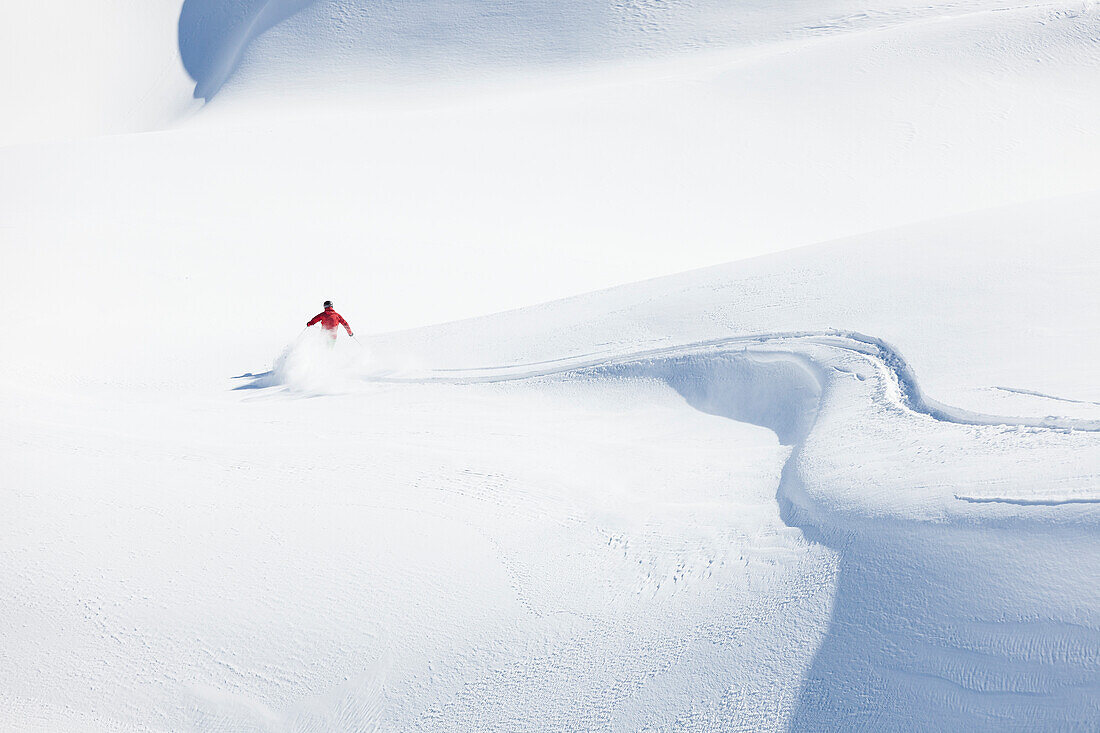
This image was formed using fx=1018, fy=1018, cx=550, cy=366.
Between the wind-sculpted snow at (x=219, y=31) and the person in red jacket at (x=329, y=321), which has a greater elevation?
the wind-sculpted snow at (x=219, y=31)

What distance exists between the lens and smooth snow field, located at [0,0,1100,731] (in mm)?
4402

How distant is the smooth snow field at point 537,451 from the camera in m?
4.40

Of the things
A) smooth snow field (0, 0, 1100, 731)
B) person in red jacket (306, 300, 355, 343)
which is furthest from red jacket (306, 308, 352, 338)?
smooth snow field (0, 0, 1100, 731)

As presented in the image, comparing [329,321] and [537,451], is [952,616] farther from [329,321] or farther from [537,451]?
[329,321]

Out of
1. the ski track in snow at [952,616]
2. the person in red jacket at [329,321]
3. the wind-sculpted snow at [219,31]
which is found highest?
the wind-sculpted snow at [219,31]

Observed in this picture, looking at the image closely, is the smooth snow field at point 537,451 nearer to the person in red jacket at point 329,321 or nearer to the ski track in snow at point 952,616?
the ski track in snow at point 952,616

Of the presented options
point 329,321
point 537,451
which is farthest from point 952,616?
point 329,321

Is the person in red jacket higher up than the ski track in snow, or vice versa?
the person in red jacket

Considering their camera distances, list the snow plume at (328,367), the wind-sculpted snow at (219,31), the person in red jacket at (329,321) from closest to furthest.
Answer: the snow plume at (328,367) → the person in red jacket at (329,321) → the wind-sculpted snow at (219,31)

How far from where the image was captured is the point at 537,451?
721 centimetres

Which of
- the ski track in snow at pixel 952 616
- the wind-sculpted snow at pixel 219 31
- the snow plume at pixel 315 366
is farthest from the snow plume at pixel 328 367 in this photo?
the wind-sculpted snow at pixel 219 31

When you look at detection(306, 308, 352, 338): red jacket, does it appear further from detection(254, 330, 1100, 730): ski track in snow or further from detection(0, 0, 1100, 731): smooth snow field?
detection(254, 330, 1100, 730): ski track in snow

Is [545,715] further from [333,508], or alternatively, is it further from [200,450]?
[200,450]

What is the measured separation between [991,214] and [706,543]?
253 inches
